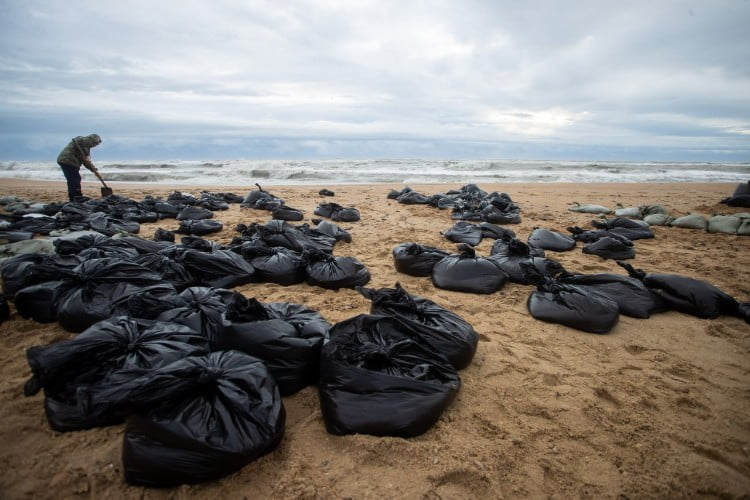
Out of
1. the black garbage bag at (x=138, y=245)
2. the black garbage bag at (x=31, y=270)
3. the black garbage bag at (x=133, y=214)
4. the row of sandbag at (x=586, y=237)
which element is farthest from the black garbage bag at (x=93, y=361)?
the black garbage bag at (x=133, y=214)

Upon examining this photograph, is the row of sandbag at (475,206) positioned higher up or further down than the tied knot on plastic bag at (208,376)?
higher up

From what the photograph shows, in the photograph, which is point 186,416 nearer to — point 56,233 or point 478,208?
point 56,233

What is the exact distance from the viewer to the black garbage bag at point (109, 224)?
5.78 meters

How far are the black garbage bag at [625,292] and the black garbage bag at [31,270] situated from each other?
4.35m

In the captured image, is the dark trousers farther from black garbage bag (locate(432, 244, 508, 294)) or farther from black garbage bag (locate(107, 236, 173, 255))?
black garbage bag (locate(432, 244, 508, 294))

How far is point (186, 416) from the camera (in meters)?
1.54

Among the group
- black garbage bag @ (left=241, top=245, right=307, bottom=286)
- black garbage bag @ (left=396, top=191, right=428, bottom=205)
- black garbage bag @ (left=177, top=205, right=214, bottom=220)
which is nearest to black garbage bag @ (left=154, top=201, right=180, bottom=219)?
black garbage bag @ (left=177, top=205, right=214, bottom=220)

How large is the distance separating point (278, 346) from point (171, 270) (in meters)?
1.85

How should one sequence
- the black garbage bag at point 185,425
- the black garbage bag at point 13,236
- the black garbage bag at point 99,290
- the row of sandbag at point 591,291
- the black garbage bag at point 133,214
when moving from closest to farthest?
the black garbage bag at point 185,425
the black garbage bag at point 99,290
the row of sandbag at point 591,291
the black garbage bag at point 13,236
the black garbage bag at point 133,214

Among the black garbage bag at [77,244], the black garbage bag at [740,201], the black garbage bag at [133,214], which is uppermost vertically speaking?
the black garbage bag at [740,201]

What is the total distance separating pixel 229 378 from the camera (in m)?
1.71

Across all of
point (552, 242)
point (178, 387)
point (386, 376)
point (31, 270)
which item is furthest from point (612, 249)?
point (31, 270)

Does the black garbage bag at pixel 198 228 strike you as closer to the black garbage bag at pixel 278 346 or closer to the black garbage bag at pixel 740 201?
the black garbage bag at pixel 278 346

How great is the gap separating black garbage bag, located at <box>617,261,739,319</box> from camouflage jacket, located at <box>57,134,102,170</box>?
11000 millimetres
